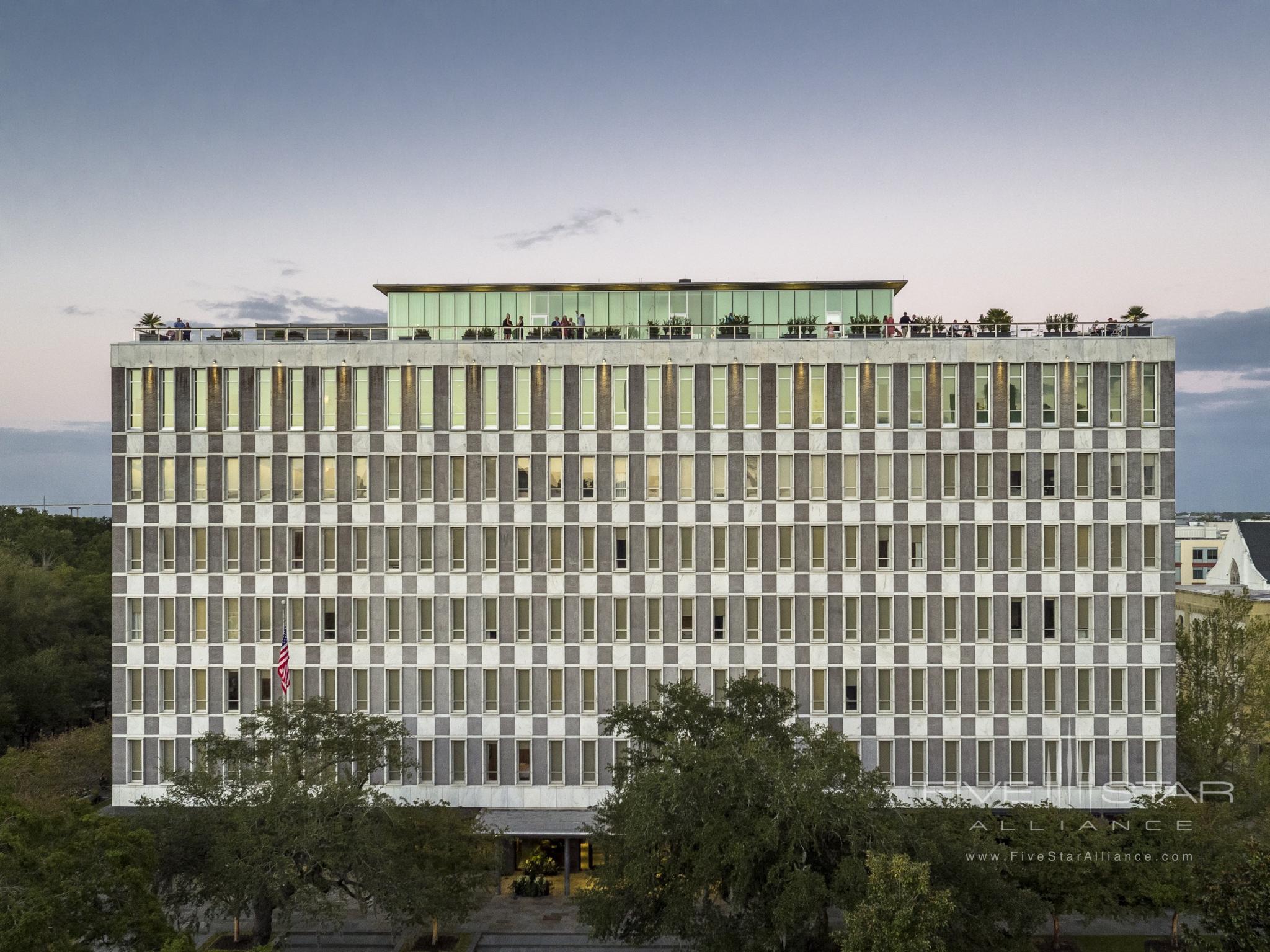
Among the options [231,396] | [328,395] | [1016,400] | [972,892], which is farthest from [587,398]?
[972,892]

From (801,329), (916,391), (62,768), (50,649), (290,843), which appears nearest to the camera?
(290,843)

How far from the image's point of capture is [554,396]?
194 feet

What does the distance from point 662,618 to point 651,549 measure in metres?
4.42

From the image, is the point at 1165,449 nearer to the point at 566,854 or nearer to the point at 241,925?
the point at 566,854

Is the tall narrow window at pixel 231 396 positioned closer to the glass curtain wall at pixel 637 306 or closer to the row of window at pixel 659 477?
the row of window at pixel 659 477

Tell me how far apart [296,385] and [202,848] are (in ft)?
93.9

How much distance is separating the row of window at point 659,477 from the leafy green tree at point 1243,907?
27.4 m

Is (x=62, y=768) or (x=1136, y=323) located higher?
(x=1136, y=323)

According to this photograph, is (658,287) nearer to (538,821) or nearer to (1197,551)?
(538,821)

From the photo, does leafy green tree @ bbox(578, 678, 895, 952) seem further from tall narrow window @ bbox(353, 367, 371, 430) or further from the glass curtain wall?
the glass curtain wall

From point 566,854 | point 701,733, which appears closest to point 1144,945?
point 701,733

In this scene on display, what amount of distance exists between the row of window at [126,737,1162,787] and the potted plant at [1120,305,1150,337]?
998 inches

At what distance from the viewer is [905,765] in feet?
191

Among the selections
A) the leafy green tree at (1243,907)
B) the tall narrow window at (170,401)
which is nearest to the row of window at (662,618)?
the tall narrow window at (170,401)
